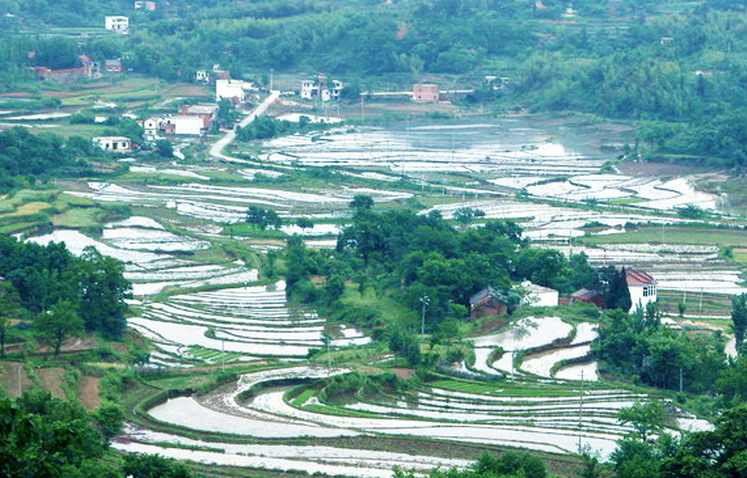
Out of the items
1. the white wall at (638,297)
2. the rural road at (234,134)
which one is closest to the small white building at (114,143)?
the rural road at (234,134)

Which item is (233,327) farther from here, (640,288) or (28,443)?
(28,443)

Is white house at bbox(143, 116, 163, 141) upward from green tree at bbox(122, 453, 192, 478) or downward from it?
downward

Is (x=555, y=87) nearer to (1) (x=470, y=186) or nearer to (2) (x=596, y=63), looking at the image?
(2) (x=596, y=63)

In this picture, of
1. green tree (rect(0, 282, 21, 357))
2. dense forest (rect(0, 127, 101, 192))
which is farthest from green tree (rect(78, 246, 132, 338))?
dense forest (rect(0, 127, 101, 192))

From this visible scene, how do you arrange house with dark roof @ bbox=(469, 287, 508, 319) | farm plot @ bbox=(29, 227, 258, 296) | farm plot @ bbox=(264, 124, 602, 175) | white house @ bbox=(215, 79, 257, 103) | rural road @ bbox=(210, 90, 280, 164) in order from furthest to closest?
white house @ bbox=(215, 79, 257, 103)
farm plot @ bbox=(264, 124, 602, 175)
rural road @ bbox=(210, 90, 280, 164)
farm plot @ bbox=(29, 227, 258, 296)
house with dark roof @ bbox=(469, 287, 508, 319)

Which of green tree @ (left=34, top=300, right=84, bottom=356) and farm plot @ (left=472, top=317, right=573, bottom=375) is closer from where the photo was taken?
green tree @ (left=34, top=300, right=84, bottom=356)

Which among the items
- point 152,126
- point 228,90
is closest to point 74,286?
point 152,126

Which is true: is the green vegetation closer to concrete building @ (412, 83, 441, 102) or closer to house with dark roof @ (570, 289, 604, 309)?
house with dark roof @ (570, 289, 604, 309)
